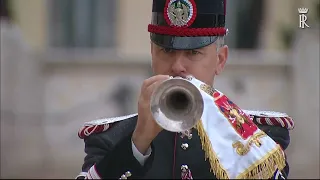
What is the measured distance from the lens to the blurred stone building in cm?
993

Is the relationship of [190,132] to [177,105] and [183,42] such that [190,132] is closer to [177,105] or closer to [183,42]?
[177,105]

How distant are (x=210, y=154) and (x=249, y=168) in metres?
0.13

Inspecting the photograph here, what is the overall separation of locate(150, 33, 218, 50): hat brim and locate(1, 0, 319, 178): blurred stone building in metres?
6.37

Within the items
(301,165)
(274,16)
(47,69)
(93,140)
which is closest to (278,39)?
(274,16)

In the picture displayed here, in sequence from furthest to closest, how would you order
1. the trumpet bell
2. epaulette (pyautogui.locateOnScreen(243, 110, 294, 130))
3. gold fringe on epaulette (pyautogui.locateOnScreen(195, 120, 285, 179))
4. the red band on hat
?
epaulette (pyautogui.locateOnScreen(243, 110, 294, 130)) < the red band on hat < gold fringe on epaulette (pyautogui.locateOnScreen(195, 120, 285, 179)) < the trumpet bell

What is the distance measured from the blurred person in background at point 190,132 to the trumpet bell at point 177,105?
24mm

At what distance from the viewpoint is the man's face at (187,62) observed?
279 cm

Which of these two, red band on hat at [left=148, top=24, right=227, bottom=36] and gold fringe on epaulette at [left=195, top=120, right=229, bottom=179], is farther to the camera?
red band on hat at [left=148, top=24, right=227, bottom=36]

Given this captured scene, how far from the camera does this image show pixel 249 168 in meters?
2.67

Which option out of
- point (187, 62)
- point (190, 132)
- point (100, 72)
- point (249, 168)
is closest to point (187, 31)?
point (187, 62)

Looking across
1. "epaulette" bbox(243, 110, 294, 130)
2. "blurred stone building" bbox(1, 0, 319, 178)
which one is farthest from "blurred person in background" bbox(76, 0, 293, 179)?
"blurred stone building" bbox(1, 0, 319, 178)

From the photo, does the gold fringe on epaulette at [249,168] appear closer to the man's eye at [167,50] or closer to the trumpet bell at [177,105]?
the trumpet bell at [177,105]

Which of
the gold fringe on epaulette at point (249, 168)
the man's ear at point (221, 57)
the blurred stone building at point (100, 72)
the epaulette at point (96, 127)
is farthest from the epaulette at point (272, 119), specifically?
the blurred stone building at point (100, 72)

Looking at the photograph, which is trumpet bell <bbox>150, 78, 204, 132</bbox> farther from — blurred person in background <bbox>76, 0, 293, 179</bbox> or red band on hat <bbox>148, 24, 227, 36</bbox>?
red band on hat <bbox>148, 24, 227, 36</bbox>
